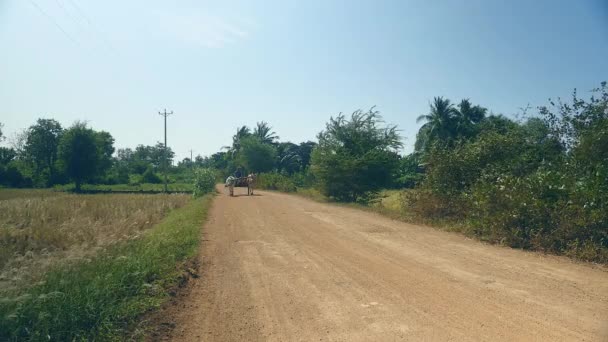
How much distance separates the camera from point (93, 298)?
4.47 metres

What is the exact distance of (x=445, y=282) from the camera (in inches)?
227

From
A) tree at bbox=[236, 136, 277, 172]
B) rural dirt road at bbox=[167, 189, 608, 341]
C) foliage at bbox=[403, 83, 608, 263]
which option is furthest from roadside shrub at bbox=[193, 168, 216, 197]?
rural dirt road at bbox=[167, 189, 608, 341]

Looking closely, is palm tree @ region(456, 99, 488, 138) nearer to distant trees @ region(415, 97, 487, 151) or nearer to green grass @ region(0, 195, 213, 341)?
distant trees @ region(415, 97, 487, 151)

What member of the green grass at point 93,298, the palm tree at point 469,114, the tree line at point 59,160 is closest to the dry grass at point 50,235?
the green grass at point 93,298

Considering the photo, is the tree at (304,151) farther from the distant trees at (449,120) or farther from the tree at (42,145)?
the tree at (42,145)

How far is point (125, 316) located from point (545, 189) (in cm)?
965

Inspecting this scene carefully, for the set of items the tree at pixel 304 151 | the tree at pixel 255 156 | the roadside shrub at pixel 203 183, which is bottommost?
the roadside shrub at pixel 203 183

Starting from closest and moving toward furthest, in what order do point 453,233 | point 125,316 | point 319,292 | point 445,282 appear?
point 125,316 < point 319,292 < point 445,282 < point 453,233

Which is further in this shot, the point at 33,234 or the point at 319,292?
the point at 33,234

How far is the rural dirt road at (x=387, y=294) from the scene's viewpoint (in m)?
4.07

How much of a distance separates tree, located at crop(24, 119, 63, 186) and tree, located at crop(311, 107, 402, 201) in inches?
1936

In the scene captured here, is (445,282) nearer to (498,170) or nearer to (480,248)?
(480,248)

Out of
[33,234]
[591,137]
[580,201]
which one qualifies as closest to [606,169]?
[580,201]

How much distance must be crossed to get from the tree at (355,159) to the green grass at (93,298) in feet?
47.6
